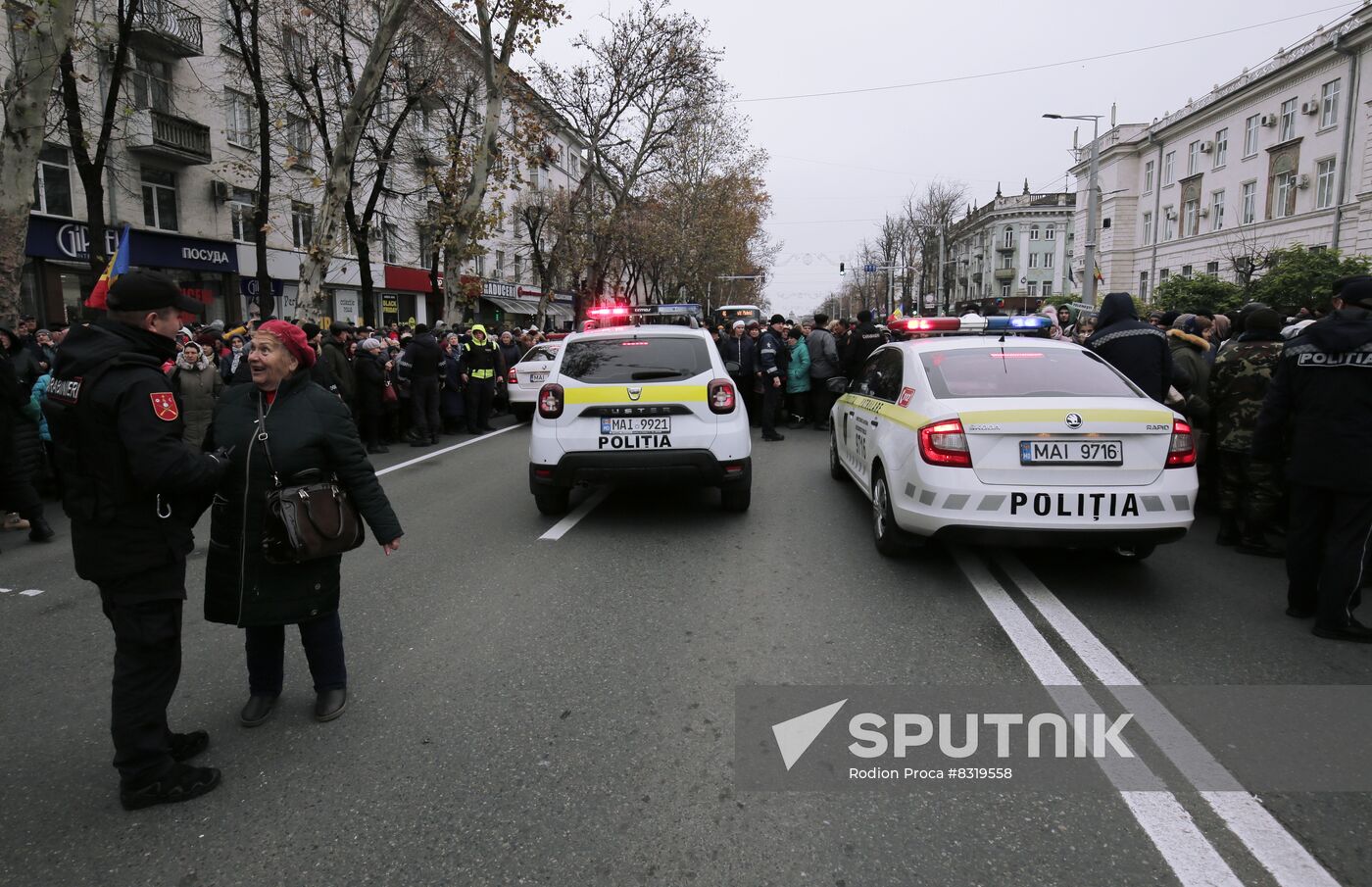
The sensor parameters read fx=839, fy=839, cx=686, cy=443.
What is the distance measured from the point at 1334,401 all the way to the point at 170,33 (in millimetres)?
26907

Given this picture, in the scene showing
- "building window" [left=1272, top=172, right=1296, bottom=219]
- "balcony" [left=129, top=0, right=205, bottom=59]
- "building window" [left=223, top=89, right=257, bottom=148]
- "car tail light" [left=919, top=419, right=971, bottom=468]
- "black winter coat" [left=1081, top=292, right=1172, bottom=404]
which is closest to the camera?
"car tail light" [left=919, top=419, right=971, bottom=468]

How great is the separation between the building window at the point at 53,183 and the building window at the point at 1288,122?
4597cm

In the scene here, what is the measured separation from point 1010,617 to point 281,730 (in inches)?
143

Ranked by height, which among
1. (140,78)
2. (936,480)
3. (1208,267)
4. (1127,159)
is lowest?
(936,480)

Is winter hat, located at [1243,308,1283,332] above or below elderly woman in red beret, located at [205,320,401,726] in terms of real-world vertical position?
above

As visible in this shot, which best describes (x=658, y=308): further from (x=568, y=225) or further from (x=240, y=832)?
(x=240, y=832)

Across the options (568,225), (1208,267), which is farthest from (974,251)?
(568,225)

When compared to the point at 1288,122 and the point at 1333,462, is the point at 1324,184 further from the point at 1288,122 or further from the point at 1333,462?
the point at 1333,462

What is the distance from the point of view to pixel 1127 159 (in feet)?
176

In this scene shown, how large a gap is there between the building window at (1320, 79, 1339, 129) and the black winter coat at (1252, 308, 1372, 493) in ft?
131

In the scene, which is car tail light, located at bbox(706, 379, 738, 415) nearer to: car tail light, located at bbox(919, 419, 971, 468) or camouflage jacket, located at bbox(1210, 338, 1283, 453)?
car tail light, located at bbox(919, 419, 971, 468)

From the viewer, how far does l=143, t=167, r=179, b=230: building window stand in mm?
23062

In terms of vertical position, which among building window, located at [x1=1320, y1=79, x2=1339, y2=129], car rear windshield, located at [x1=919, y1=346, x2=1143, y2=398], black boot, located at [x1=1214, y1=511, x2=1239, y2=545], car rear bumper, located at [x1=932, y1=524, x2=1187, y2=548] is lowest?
black boot, located at [x1=1214, y1=511, x2=1239, y2=545]

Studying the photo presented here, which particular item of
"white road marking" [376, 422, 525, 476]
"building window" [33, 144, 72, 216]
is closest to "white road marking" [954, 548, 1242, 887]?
"white road marking" [376, 422, 525, 476]
